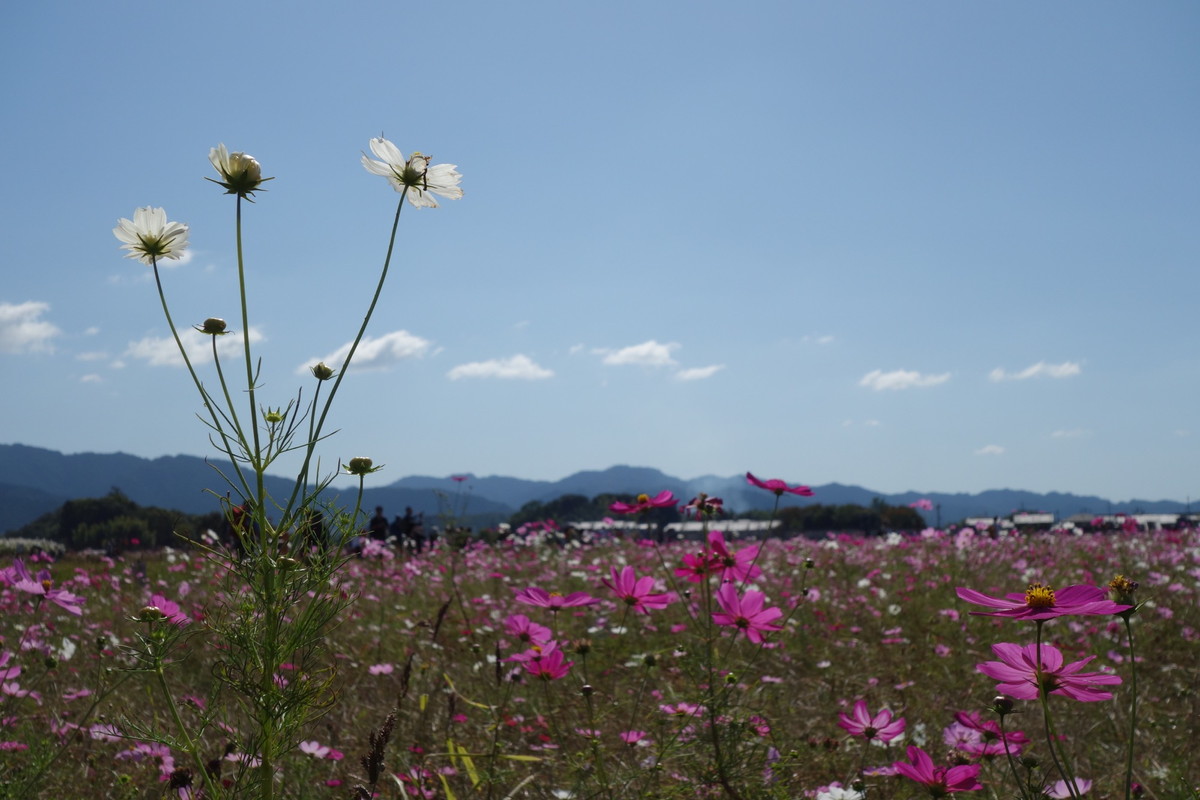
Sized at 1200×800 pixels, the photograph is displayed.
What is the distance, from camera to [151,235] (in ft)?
4.40

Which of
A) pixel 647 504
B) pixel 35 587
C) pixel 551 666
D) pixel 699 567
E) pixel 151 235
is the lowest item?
pixel 551 666

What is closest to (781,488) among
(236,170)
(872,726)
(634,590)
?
(634,590)

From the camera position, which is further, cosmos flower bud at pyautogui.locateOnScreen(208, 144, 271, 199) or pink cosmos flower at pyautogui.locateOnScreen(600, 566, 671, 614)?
pink cosmos flower at pyautogui.locateOnScreen(600, 566, 671, 614)

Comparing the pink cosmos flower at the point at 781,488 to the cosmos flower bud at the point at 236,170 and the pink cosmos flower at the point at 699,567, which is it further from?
the cosmos flower bud at the point at 236,170

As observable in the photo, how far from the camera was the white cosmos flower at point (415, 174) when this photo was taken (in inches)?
51.5

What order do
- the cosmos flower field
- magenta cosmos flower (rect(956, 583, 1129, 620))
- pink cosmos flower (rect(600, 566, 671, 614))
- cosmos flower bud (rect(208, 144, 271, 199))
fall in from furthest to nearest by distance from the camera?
pink cosmos flower (rect(600, 566, 671, 614))
the cosmos flower field
cosmos flower bud (rect(208, 144, 271, 199))
magenta cosmos flower (rect(956, 583, 1129, 620))

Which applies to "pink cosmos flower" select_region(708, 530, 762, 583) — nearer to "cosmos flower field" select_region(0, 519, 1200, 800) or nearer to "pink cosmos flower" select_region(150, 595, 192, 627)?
"cosmos flower field" select_region(0, 519, 1200, 800)

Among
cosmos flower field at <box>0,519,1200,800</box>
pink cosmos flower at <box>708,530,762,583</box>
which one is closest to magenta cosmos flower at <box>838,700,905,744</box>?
cosmos flower field at <box>0,519,1200,800</box>

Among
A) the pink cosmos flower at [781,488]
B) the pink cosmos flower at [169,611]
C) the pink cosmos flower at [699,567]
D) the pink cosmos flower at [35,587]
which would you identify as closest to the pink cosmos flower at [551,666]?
the pink cosmos flower at [699,567]

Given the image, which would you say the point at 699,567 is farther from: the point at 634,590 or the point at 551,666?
the point at 551,666

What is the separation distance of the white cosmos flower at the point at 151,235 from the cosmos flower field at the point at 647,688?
0.60m

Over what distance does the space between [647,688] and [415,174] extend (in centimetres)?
229

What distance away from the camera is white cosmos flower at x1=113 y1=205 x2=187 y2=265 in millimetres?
1330

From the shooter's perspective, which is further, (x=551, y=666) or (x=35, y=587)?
(x=35, y=587)
